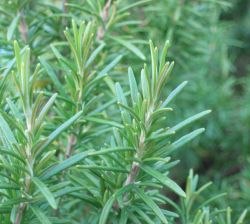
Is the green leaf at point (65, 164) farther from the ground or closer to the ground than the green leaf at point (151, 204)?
farther from the ground

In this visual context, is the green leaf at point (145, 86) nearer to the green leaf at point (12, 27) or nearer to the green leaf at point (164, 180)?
the green leaf at point (164, 180)

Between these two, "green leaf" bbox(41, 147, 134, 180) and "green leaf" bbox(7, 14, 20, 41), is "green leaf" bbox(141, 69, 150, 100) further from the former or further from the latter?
"green leaf" bbox(7, 14, 20, 41)

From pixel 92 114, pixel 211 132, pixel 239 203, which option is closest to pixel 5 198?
pixel 92 114

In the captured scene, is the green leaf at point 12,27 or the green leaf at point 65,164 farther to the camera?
the green leaf at point 12,27

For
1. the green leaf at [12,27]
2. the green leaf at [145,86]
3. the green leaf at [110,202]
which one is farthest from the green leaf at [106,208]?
the green leaf at [12,27]

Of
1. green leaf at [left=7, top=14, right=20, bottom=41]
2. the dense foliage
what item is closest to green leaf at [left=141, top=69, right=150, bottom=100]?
the dense foliage

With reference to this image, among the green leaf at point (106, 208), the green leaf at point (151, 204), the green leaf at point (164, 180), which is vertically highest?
the green leaf at point (164, 180)
